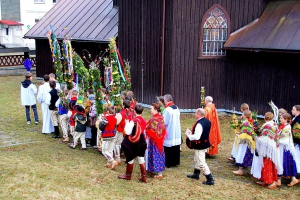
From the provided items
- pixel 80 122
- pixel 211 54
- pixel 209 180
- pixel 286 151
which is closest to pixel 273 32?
pixel 211 54

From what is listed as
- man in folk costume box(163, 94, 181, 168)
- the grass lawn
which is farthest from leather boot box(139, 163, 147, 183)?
man in folk costume box(163, 94, 181, 168)

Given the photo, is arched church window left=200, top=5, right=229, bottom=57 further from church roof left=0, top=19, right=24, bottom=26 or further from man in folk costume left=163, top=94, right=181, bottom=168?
church roof left=0, top=19, right=24, bottom=26

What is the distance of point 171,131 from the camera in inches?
340

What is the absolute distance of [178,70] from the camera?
14266mm

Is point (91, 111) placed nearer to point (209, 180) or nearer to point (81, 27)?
point (209, 180)

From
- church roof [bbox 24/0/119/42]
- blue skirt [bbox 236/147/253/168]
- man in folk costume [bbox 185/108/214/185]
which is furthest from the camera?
church roof [bbox 24/0/119/42]

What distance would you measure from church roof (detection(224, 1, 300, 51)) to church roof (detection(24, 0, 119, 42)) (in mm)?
6231

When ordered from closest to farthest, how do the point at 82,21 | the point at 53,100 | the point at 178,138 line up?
the point at 178,138
the point at 53,100
the point at 82,21

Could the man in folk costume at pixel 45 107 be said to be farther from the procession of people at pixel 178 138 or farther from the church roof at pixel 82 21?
the church roof at pixel 82 21

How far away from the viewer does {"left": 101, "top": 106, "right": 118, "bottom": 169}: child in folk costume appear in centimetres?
855

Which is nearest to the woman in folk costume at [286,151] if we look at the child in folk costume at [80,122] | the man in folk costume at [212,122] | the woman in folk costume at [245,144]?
the woman in folk costume at [245,144]

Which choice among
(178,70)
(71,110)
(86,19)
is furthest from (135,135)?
(86,19)

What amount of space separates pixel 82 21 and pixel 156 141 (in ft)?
44.4

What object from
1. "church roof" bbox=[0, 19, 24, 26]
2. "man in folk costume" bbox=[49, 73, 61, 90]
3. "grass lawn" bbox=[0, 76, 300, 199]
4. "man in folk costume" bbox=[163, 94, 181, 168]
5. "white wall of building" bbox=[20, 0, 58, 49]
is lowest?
"grass lawn" bbox=[0, 76, 300, 199]
